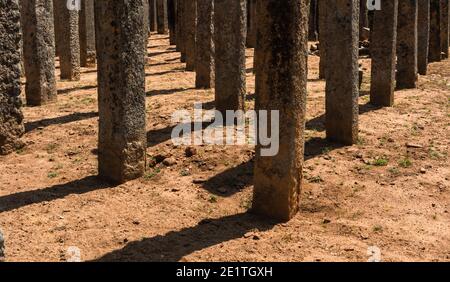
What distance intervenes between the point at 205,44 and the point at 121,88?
634cm

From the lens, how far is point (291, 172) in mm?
6355

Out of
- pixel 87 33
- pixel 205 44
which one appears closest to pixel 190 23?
pixel 205 44

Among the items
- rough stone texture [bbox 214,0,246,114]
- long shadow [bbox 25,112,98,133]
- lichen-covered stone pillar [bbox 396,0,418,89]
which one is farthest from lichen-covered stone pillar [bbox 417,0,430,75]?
long shadow [bbox 25,112,98,133]

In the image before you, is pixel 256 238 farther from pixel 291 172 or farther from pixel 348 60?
pixel 348 60

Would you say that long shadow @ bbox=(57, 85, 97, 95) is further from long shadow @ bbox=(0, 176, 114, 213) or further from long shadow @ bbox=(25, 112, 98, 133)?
long shadow @ bbox=(0, 176, 114, 213)

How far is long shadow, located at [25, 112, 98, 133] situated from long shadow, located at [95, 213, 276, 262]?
5149 millimetres

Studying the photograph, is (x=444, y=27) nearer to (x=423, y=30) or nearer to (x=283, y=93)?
(x=423, y=30)

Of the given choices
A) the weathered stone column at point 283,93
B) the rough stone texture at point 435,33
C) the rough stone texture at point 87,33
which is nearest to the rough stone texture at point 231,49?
the weathered stone column at point 283,93

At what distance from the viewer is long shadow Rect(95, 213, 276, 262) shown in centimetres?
559

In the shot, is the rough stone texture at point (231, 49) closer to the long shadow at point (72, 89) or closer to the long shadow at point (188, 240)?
the long shadow at point (188, 240)

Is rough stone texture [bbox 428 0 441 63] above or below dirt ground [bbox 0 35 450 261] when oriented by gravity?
above

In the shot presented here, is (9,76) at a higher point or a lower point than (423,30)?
lower

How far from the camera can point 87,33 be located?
693 inches

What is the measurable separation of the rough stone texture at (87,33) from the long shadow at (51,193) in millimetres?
10823
